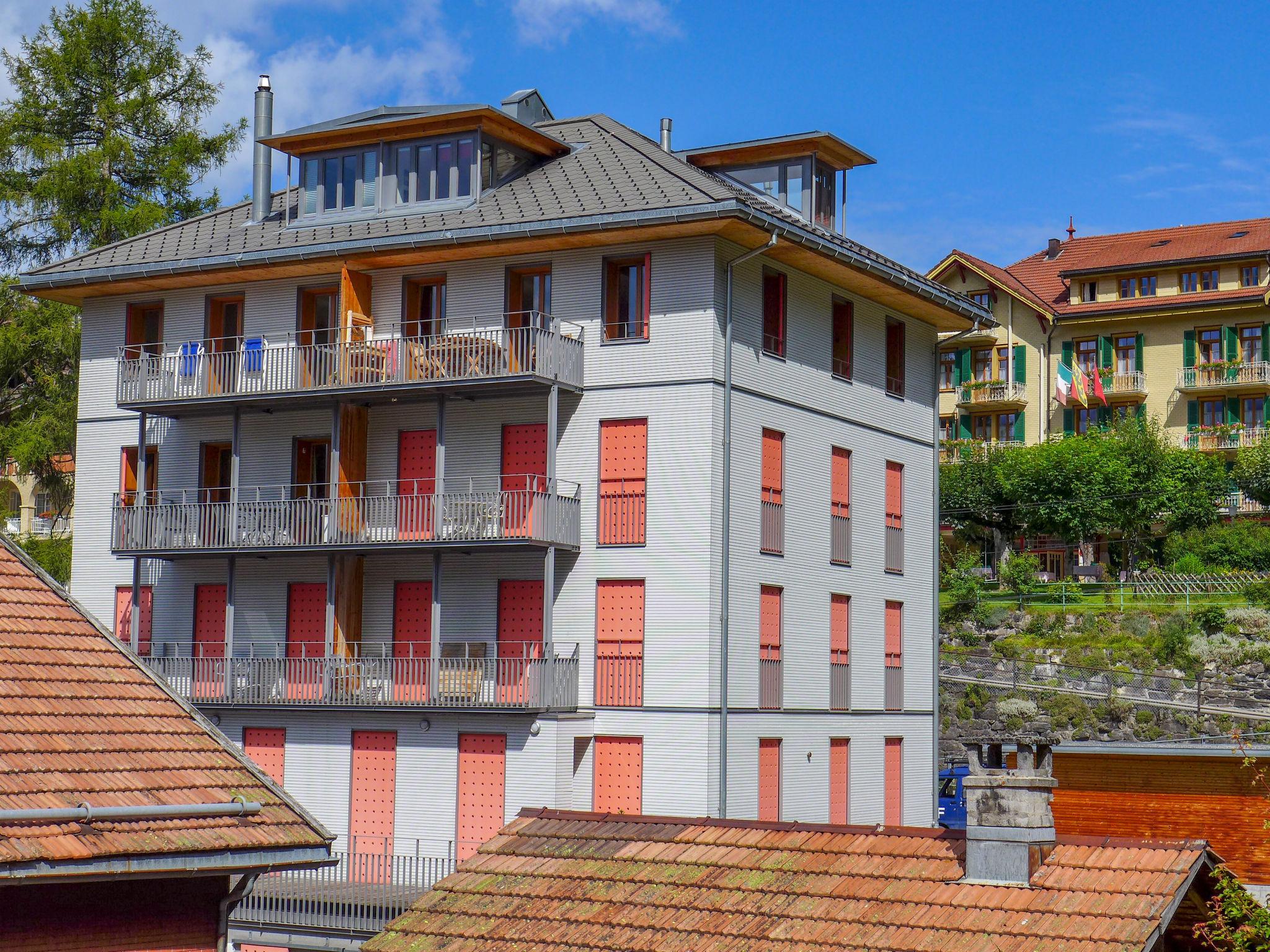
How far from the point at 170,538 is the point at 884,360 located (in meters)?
14.7

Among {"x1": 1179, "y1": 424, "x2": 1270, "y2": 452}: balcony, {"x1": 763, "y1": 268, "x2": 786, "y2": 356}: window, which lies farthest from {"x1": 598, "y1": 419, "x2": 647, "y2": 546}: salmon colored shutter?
{"x1": 1179, "y1": 424, "x2": 1270, "y2": 452}: balcony

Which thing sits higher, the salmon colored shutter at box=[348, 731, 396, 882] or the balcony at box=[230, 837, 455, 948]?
the salmon colored shutter at box=[348, 731, 396, 882]

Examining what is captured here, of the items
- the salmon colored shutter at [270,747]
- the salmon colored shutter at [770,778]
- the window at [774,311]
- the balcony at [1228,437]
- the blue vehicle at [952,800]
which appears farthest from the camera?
the balcony at [1228,437]

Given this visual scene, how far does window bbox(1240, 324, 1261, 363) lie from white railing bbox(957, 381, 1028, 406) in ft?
26.8

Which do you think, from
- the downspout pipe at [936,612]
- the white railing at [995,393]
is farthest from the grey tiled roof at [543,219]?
the white railing at [995,393]

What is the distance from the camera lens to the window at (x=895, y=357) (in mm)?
39250

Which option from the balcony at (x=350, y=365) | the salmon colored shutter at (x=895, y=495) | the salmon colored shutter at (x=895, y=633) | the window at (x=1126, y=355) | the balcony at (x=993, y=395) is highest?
the window at (x=1126, y=355)

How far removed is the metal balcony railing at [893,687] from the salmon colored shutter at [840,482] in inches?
144

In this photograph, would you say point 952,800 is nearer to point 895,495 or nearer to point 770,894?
point 895,495

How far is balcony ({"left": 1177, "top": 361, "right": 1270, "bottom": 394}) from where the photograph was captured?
67562 mm

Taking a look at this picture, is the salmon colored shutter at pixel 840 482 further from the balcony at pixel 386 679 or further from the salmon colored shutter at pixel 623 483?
the balcony at pixel 386 679

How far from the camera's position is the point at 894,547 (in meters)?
38.9

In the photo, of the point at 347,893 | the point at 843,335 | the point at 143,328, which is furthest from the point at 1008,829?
the point at 143,328

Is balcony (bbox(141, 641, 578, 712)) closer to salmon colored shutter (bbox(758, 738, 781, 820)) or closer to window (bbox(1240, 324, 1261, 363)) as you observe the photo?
salmon colored shutter (bbox(758, 738, 781, 820))
